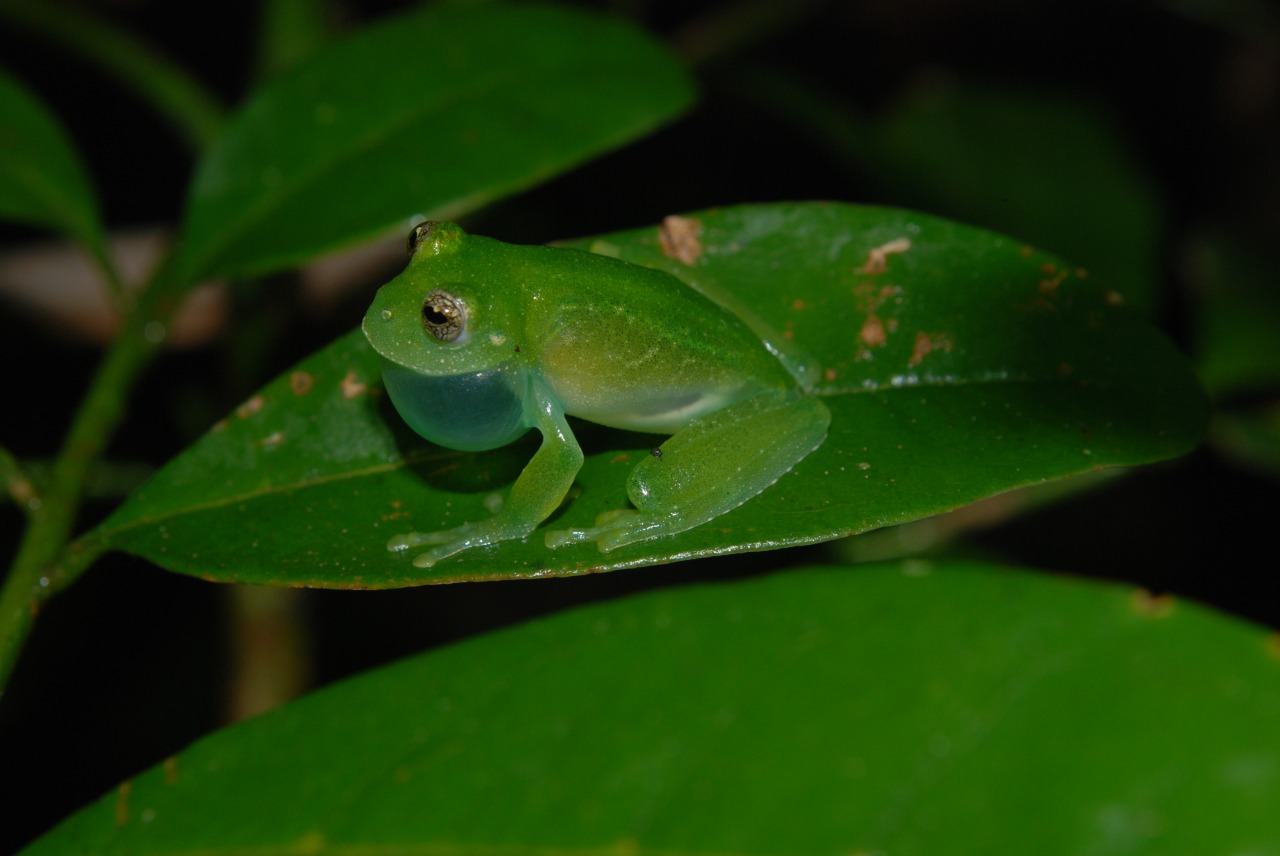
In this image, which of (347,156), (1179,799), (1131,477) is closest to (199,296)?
(347,156)

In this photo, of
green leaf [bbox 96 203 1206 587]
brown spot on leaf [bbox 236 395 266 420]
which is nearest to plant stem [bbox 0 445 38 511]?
green leaf [bbox 96 203 1206 587]

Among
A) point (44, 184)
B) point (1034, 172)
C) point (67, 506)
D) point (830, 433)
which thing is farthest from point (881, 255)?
point (1034, 172)

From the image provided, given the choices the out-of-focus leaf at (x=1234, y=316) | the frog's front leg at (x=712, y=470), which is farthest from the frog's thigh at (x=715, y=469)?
the out-of-focus leaf at (x=1234, y=316)

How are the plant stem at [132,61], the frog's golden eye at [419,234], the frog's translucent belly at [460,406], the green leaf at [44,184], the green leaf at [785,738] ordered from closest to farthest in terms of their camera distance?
1. the green leaf at [785,738]
2. the frog's translucent belly at [460,406]
3. the frog's golden eye at [419,234]
4. the green leaf at [44,184]
5. the plant stem at [132,61]

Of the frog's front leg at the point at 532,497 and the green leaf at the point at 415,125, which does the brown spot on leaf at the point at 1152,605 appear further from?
the green leaf at the point at 415,125

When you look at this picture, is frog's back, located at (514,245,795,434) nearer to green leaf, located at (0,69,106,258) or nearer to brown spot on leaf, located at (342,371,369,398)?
brown spot on leaf, located at (342,371,369,398)

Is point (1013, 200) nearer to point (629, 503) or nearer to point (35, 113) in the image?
point (629, 503)
